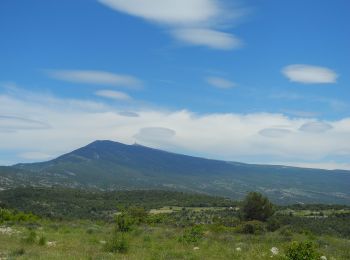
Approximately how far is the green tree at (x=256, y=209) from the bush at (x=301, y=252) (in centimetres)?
3248


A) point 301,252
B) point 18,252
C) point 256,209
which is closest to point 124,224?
point 18,252

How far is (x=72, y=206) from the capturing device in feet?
260

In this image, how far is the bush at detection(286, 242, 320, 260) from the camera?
17.2 meters

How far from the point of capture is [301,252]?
17.3 m

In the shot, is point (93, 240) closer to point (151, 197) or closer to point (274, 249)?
point (274, 249)

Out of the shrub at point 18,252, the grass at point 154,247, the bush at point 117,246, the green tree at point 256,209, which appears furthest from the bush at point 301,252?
the green tree at point 256,209

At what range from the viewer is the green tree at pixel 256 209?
164 ft

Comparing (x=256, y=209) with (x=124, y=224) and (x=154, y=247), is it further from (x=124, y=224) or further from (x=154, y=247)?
(x=154, y=247)

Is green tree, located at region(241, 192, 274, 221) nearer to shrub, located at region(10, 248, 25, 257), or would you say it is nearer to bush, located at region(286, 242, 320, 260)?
bush, located at region(286, 242, 320, 260)

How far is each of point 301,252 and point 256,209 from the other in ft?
109

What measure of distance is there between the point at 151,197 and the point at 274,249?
277 feet

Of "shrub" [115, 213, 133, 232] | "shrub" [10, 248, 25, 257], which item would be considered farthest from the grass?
"shrub" [115, 213, 133, 232]

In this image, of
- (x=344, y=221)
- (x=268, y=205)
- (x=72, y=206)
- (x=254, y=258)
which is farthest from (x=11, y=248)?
(x=72, y=206)

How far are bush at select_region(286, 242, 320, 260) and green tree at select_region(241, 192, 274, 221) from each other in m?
32.5
